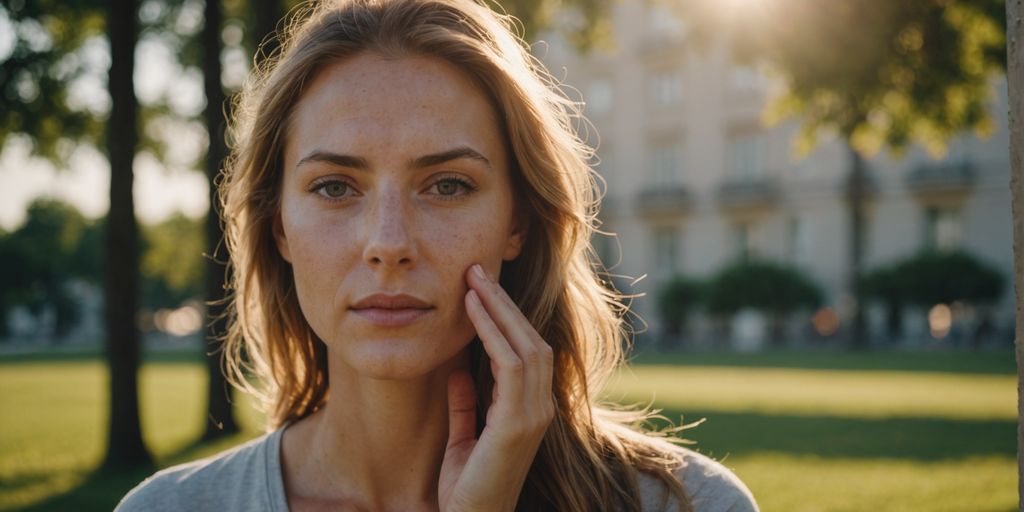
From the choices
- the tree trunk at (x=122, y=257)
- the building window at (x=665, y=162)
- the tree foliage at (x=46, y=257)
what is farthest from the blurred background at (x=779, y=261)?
the tree foliage at (x=46, y=257)

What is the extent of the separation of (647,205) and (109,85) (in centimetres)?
4558

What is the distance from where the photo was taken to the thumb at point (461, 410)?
7.91ft

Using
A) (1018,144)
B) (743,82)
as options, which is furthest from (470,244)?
(743,82)

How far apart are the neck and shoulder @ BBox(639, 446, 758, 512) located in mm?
586

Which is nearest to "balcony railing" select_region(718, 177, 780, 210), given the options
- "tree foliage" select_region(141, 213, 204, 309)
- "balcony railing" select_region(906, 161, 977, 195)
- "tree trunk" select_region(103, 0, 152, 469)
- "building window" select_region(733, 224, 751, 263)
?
"building window" select_region(733, 224, 751, 263)

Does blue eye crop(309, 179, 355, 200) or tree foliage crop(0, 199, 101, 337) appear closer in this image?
blue eye crop(309, 179, 355, 200)

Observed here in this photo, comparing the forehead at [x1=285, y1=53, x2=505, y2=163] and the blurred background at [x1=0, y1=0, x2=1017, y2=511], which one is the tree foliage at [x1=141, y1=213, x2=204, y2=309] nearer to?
the blurred background at [x1=0, y1=0, x2=1017, y2=511]

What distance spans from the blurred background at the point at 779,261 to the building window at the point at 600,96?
→ 9.19m

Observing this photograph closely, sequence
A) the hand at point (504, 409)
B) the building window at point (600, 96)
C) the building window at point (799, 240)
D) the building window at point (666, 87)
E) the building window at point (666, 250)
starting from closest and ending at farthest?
1. the hand at point (504, 409)
2. the building window at point (799, 240)
3. the building window at point (666, 87)
4. the building window at point (666, 250)
5. the building window at point (600, 96)

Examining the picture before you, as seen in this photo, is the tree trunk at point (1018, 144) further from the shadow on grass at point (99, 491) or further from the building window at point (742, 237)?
the building window at point (742, 237)

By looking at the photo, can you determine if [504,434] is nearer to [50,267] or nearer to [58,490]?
→ [58,490]

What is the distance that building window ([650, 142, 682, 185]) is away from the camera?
53.3 metres

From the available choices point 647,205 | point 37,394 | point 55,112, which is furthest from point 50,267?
point 55,112

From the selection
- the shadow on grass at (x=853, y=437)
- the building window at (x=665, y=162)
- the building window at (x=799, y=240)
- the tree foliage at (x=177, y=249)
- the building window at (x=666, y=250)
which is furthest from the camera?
the building window at (x=666, y=250)
